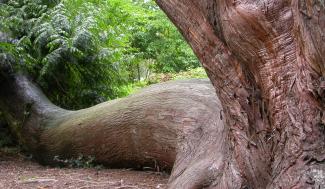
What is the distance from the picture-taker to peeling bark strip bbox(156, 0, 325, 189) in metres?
1.95

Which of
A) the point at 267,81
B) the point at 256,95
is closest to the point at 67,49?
the point at 256,95

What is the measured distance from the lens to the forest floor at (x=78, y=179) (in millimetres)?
4285

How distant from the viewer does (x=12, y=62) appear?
→ 20.5 feet

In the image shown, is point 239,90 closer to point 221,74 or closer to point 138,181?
point 221,74

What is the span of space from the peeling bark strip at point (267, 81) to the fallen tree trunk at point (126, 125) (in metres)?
0.60

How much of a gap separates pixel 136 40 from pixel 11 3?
7157 millimetres

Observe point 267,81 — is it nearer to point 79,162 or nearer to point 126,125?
point 126,125

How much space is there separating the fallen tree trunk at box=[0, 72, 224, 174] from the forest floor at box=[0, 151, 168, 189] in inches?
7.0

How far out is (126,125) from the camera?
187 inches

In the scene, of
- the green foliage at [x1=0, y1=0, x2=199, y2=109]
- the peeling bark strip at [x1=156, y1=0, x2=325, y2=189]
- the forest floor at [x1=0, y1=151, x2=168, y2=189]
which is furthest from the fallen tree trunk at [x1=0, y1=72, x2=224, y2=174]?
the peeling bark strip at [x1=156, y1=0, x2=325, y2=189]

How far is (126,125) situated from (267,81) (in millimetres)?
2706

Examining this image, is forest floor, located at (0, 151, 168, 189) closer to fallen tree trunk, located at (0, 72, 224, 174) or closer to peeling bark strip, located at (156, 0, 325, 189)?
fallen tree trunk, located at (0, 72, 224, 174)

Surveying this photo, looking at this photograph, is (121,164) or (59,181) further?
(121,164)

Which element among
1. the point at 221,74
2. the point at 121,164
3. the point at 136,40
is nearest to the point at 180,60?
the point at 136,40
